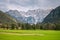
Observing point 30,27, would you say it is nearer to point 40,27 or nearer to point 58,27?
point 40,27

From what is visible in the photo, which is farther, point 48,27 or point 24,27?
point 48,27

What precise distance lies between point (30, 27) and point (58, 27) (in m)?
27.5

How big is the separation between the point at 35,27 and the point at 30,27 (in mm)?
6745

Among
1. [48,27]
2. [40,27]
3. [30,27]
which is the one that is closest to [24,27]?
[30,27]

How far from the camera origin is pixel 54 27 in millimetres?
Result: 160375

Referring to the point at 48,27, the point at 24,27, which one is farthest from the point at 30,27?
the point at 48,27

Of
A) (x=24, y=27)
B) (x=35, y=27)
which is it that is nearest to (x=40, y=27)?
(x=35, y=27)

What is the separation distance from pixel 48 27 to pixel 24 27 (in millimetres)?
27392

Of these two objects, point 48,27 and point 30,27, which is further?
point 48,27

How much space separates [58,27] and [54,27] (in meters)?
9.80

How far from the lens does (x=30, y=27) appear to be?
516ft

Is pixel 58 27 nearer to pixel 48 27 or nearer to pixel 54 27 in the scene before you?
pixel 54 27

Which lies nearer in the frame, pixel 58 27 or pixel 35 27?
pixel 58 27

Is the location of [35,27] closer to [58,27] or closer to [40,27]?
[40,27]
